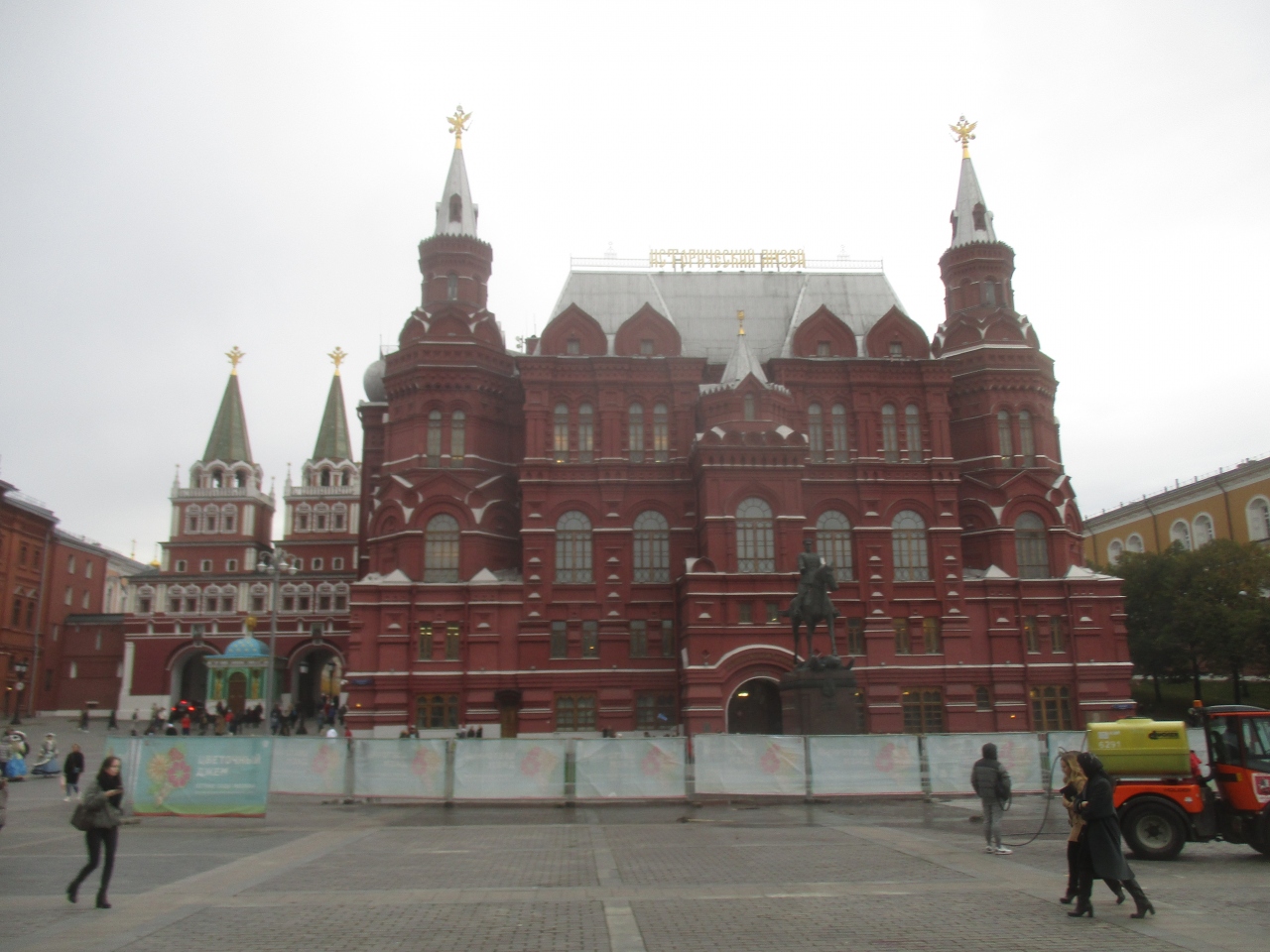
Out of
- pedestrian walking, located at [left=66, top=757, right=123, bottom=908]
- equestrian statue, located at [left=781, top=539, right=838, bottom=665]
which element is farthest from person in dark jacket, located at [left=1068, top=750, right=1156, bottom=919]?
equestrian statue, located at [left=781, top=539, right=838, bottom=665]

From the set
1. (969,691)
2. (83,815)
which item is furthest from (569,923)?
(969,691)

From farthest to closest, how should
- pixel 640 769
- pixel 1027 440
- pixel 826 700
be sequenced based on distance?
pixel 1027 440, pixel 826 700, pixel 640 769

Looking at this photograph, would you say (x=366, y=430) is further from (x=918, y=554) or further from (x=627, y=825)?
(x=627, y=825)

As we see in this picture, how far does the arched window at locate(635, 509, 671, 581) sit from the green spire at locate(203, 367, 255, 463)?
43685 mm

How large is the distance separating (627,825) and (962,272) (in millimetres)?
41264

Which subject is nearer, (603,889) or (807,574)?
(603,889)

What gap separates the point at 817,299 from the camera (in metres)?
56.2

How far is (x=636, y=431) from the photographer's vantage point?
50625mm

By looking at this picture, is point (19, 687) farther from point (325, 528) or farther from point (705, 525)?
point (705, 525)

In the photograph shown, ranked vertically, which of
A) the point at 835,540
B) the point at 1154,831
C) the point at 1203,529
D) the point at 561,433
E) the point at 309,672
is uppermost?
the point at 561,433

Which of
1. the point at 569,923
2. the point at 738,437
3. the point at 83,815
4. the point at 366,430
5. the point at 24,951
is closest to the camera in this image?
the point at 24,951

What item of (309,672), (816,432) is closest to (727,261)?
(816,432)

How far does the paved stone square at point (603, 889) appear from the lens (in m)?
11.2

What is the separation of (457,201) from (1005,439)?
30.3 meters
